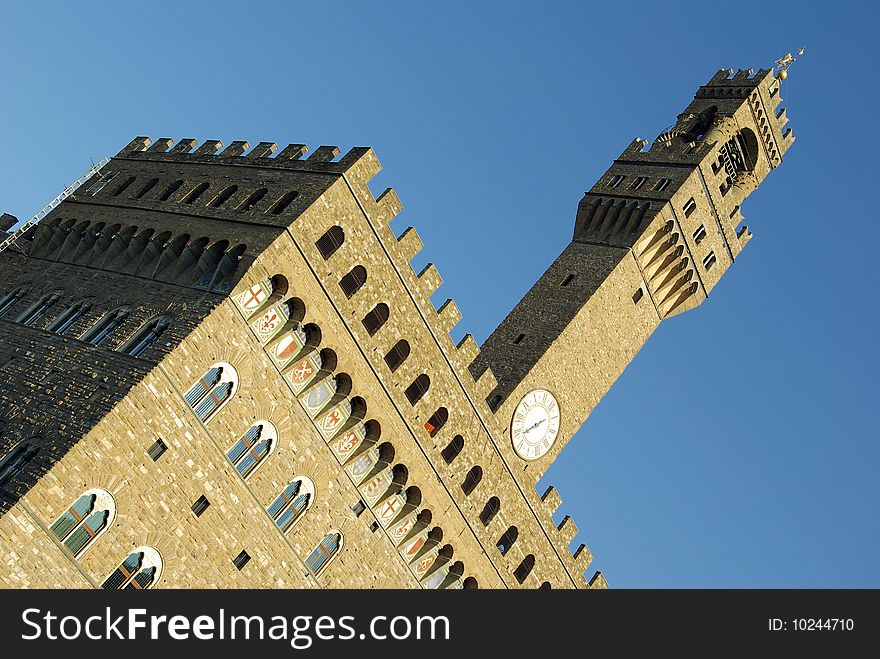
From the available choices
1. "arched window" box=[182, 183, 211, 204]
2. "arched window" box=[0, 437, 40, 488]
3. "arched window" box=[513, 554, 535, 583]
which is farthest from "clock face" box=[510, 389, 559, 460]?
"arched window" box=[0, 437, 40, 488]

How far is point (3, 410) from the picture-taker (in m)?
26.1

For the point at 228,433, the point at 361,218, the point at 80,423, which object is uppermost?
the point at 361,218

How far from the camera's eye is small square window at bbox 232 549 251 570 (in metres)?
26.1

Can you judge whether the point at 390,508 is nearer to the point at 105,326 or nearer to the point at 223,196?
the point at 105,326

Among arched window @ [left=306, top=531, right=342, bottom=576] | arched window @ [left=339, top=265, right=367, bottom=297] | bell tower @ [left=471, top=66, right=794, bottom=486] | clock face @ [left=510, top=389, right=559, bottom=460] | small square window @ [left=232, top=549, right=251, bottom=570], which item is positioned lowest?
small square window @ [left=232, top=549, right=251, bottom=570]

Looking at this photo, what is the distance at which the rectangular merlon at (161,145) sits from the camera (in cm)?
3478

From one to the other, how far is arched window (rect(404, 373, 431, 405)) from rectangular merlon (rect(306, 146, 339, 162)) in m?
6.56

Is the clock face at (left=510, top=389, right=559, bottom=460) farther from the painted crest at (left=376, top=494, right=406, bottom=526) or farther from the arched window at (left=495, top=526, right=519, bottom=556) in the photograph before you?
the painted crest at (left=376, top=494, right=406, bottom=526)

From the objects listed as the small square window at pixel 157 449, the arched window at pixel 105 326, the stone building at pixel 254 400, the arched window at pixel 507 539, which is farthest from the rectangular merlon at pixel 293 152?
the arched window at pixel 507 539

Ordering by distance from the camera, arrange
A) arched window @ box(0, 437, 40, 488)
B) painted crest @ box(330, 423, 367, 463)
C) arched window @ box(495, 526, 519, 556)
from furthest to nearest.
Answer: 1. arched window @ box(495, 526, 519, 556)
2. painted crest @ box(330, 423, 367, 463)
3. arched window @ box(0, 437, 40, 488)
